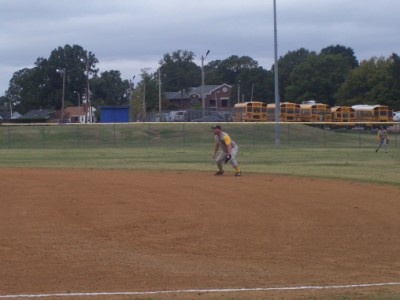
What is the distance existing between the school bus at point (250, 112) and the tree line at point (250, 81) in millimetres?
22701

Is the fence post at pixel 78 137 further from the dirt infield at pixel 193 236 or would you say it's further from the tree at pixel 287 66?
the tree at pixel 287 66

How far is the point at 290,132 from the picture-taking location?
63.0 m

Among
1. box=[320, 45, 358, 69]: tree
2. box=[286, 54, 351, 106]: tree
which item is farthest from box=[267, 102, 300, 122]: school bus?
box=[320, 45, 358, 69]: tree

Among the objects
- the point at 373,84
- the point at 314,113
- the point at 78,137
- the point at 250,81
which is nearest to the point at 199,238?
the point at 78,137

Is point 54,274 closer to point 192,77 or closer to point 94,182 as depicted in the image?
point 94,182

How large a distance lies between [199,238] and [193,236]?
0.70ft

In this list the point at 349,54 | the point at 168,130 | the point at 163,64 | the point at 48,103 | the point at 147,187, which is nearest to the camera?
the point at 147,187

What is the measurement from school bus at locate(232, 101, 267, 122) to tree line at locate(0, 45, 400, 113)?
2270 cm

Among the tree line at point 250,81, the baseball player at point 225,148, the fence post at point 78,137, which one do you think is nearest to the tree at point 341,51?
the tree line at point 250,81

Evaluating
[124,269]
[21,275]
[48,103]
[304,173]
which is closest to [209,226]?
[124,269]

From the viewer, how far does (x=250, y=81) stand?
125m

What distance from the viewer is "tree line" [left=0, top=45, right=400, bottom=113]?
101438 millimetres

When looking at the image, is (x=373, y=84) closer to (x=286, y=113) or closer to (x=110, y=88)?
(x=286, y=113)

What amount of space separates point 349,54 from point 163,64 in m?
38.0
